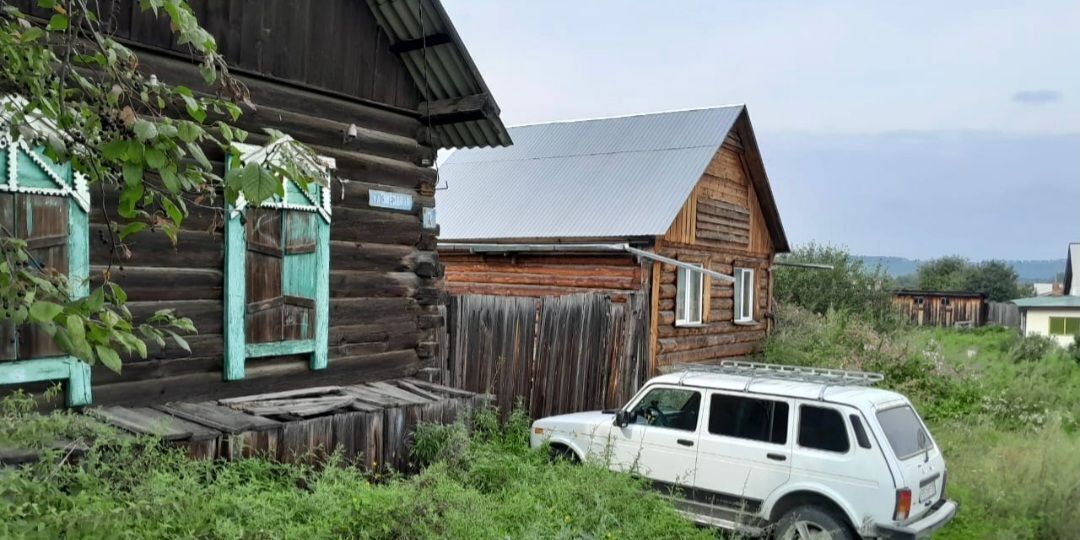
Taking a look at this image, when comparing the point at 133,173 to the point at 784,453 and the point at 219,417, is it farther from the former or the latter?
the point at 784,453

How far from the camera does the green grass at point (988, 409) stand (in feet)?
28.0

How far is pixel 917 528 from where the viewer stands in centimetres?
710

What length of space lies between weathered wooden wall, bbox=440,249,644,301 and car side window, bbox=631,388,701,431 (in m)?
4.88

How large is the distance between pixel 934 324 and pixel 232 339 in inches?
1732

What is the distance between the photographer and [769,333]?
20266 mm

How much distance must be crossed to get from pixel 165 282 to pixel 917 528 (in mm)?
6956

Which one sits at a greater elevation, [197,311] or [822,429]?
[197,311]

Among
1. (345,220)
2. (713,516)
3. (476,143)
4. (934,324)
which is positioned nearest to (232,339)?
(345,220)

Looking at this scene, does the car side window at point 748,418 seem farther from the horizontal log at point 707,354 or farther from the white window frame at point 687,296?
the white window frame at point 687,296

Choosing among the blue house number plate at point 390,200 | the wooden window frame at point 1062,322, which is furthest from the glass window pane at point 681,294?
the wooden window frame at point 1062,322

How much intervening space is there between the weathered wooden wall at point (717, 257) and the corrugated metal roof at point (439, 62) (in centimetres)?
617

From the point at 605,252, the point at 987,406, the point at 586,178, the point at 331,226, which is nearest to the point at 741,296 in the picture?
the point at 586,178

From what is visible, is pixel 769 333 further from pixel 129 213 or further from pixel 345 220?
pixel 129 213

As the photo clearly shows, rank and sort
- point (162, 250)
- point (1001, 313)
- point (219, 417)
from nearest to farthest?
point (219, 417) < point (162, 250) < point (1001, 313)
